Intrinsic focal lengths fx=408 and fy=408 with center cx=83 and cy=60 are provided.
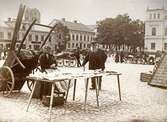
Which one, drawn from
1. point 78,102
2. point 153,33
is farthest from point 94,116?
point 153,33

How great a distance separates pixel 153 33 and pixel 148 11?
1.43 feet

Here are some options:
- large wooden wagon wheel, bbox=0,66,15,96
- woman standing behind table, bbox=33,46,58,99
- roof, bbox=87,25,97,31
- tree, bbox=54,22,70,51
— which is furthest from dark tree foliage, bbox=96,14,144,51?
large wooden wagon wheel, bbox=0,66,15,96

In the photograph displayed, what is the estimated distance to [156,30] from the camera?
3.40 meters

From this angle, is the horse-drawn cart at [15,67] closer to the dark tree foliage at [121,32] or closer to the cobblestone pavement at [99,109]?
the cobblestone pavement at [99,109]

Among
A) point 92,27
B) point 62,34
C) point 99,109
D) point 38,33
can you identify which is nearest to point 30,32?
point 38,33

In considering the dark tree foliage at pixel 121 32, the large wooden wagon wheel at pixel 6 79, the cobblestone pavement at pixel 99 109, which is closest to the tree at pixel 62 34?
the dark tree foliage at pixel 121 32

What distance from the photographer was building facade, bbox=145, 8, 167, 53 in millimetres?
3101

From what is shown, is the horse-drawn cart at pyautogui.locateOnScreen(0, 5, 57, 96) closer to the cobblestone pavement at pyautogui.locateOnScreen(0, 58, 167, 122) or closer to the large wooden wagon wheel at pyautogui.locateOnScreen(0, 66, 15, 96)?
the large wooden wagon wheel at pyautogui.locateOnScreen(0, 66, 15, 96)

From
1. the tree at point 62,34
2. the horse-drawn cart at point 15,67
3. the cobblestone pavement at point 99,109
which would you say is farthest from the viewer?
the horse-drawn cart at point 15,67

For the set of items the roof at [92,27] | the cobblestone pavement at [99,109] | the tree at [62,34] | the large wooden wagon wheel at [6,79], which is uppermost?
the roof at [92,27]

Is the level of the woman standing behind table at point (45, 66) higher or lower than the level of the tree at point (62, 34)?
lower

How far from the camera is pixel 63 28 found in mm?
3377

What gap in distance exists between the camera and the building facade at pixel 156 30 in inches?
122

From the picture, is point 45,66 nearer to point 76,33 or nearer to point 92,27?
point 76,33
